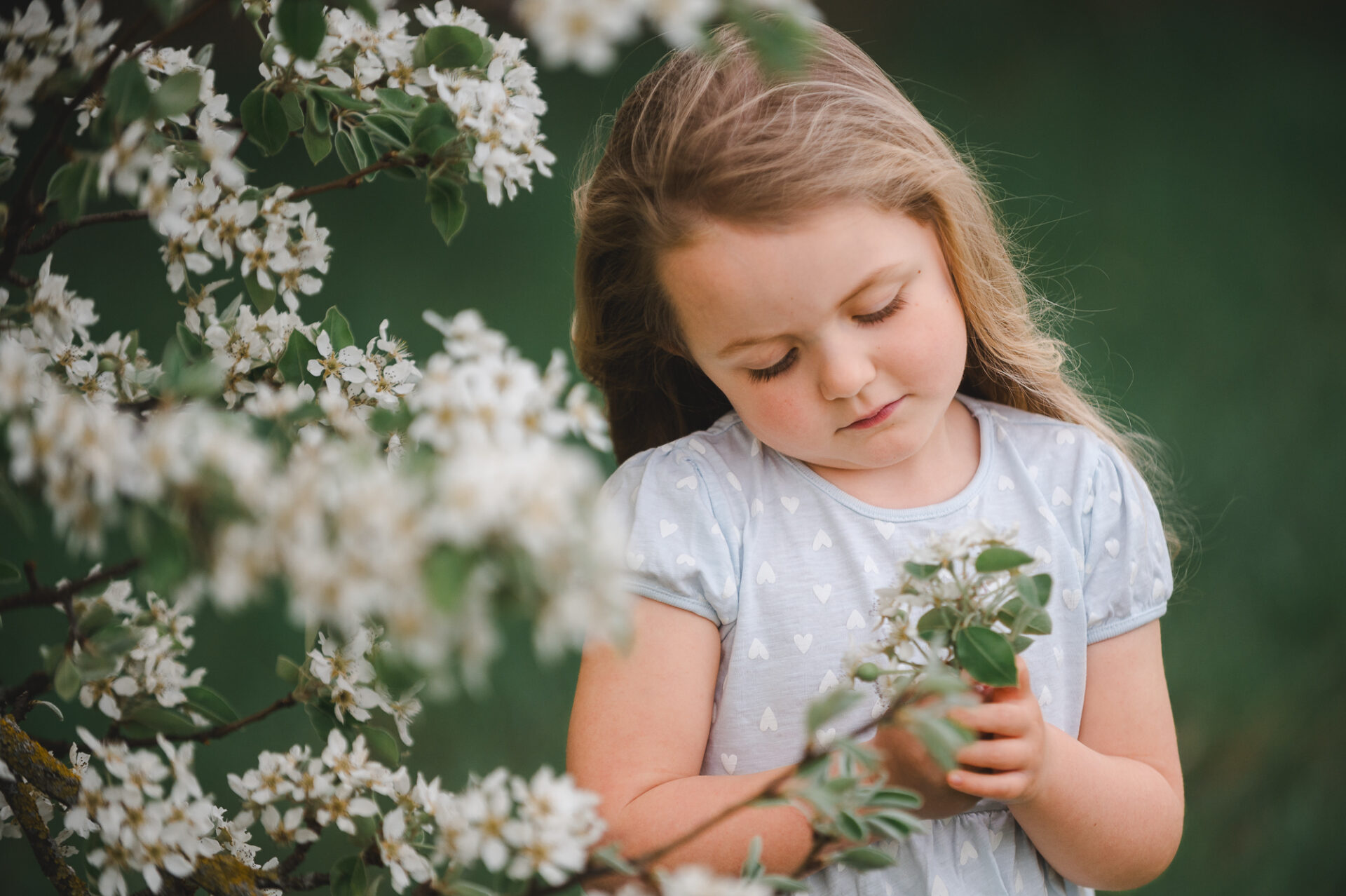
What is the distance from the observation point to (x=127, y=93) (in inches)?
18.4

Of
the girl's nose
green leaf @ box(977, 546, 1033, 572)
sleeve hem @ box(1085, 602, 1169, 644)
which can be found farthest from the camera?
sleeve hem @ box(1085, 602, 1169, 644)

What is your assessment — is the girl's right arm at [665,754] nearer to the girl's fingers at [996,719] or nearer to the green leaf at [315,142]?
the girl's fingers at [996,719]

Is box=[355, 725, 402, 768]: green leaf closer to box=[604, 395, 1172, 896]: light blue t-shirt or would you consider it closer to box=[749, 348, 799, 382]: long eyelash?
box=[604, 395, 1172, 896]: light blue t-shirt

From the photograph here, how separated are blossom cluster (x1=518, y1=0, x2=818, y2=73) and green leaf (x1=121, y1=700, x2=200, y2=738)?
44 centimetres

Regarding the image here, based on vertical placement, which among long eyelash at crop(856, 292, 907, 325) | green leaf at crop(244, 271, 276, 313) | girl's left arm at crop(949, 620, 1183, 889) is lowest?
girl's left arm at crop(949, 620, 1183, 889)

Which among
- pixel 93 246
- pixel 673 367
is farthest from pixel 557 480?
pixel 93 246

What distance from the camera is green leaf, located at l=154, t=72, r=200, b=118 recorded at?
490 mm

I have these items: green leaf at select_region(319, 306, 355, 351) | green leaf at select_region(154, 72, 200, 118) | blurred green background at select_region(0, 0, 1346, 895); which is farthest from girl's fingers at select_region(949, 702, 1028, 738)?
blurred green background at select_region(0, 0, 1346, 895)

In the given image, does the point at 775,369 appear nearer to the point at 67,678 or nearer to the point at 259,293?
the point at 259,293

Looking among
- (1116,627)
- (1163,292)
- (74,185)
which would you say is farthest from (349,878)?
(1163,292)

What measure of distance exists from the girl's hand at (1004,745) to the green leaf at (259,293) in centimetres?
51

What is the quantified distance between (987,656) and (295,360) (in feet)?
1.46

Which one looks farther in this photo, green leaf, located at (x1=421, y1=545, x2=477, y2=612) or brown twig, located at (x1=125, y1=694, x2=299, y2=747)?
brown twig, located at (x1=125, y1=694, x2=299, y2=747)

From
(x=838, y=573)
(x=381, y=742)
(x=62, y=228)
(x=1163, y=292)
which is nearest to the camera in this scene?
(x=62, y=228)
